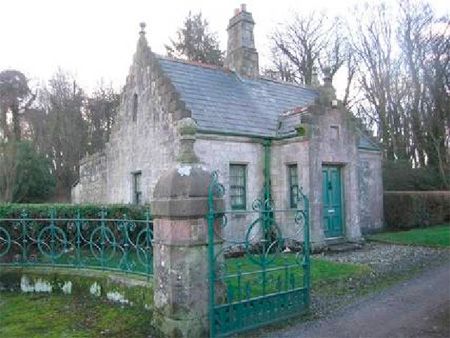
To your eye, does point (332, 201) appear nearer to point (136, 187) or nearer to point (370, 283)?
point (370, 283)

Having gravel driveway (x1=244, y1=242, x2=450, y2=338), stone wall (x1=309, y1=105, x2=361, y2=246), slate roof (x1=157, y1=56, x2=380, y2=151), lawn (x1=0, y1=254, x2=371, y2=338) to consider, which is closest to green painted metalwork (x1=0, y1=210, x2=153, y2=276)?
lawn (x1=0, y1=254, x2=371, y2=338)

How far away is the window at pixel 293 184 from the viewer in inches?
586

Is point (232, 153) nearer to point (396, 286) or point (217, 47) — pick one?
point (396, 286)

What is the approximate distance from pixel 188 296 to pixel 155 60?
36.4ft

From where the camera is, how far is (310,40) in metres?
36.7

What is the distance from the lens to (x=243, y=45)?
18578 millimetres

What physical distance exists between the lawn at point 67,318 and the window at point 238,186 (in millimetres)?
7507

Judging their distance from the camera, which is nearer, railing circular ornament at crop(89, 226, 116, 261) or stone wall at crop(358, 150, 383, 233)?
railing circular ornament at crop(89, 226, 116, 261)

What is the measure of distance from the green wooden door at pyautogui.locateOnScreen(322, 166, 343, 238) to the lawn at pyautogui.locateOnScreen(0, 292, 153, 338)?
9240mm

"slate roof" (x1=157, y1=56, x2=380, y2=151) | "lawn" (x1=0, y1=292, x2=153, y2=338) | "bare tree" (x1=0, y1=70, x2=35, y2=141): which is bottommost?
"lawn" (x1=0, y1=292, x2=153, y2=338)

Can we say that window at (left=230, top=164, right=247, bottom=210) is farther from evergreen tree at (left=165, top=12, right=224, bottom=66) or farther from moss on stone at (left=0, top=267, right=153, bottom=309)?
evergreen tree at (left=165, top=12, right=224, bottom=66)

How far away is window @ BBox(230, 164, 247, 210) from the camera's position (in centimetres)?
1473

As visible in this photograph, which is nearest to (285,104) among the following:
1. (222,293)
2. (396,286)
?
(396,286)

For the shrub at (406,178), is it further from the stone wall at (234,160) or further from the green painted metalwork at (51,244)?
the green painted metalwork at (51,244)
